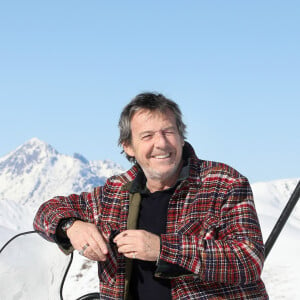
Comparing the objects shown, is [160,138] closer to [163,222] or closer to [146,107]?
[146,107]

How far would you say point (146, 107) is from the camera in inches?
86.5

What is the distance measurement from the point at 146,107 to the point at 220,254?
730 mm

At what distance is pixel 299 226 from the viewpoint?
24.7 feet

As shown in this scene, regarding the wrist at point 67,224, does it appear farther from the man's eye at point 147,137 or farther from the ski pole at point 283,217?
the ski pole at point 283,217

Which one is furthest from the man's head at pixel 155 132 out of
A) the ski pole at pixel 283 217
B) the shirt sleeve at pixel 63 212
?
the ski pole at pixel 283 217

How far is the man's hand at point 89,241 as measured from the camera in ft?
6.44

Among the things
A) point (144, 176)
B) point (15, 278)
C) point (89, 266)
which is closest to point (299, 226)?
point (89, 266)

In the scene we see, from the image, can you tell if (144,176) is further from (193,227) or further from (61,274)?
(61,274)

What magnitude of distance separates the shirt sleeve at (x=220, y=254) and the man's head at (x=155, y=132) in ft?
1.19

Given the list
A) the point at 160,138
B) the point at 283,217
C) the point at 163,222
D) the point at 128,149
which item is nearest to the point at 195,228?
the point at 163,222

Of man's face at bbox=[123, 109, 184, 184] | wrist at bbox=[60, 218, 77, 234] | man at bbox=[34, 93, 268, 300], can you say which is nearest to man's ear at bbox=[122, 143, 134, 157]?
man at bbox=[34, 93, 268, 300]

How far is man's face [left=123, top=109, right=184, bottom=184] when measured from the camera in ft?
6.99

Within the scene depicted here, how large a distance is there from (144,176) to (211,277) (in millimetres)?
658

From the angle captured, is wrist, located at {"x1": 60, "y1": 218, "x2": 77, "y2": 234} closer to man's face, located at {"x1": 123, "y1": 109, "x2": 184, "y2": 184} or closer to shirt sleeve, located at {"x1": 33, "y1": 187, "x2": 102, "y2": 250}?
shirt sleeve, located at {"x1": 33, "y1": 187, "x2": 102, "y2": 250}
